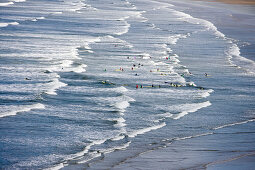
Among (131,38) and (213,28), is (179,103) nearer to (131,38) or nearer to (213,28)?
(131,38)

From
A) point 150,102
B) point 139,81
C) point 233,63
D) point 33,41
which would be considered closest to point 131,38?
point 33,41

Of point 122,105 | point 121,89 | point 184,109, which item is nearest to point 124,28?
point 121,89

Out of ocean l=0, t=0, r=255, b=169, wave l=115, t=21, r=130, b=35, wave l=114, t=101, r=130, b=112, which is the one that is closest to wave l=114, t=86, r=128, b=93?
ocean l=0, t=0, r=255, b=169

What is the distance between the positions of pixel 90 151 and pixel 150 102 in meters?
7.72

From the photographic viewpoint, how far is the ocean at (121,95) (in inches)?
678

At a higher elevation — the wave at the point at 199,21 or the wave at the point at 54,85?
the wave at the point at 199,21

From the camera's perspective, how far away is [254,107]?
79.4ft

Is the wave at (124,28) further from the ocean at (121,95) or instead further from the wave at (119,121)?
the wave at (119,121)

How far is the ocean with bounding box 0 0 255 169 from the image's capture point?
17219 millimetres

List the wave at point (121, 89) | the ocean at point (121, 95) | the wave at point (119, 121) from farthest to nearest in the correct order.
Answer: the wave at point (121, 89), the wave at point (119, 121), the ocean at point (121, 95)

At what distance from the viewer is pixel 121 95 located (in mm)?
25516

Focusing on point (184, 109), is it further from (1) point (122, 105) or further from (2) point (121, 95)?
(2) point (121, 95)

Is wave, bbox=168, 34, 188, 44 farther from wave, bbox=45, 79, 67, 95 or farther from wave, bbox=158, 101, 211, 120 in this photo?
A: wave, bbox=158, 101, 211, 120

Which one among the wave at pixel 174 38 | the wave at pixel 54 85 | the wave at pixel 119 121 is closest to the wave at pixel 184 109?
the wave at pixel 119 121
